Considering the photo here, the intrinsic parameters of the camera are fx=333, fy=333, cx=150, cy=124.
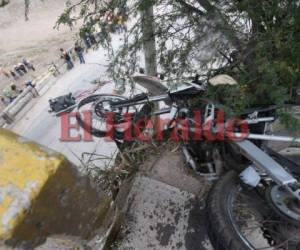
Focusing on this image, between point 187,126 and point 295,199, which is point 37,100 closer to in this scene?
point 187,126

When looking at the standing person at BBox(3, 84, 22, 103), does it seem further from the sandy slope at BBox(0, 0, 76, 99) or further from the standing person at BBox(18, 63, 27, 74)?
the standing person at BBox(18, 63, 27, 74)

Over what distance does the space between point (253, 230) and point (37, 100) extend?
14.9m

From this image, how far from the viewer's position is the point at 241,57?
3.55 m

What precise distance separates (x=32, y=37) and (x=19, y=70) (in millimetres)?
5068

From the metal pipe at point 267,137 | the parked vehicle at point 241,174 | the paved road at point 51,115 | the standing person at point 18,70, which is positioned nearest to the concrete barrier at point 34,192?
the parked vehicle at point 241,174

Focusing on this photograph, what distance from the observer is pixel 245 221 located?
10.1 ft

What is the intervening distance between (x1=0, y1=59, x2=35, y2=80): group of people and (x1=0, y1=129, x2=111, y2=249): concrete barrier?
18504 mm

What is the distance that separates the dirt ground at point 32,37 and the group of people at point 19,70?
0.24 metres

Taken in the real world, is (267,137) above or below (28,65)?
above

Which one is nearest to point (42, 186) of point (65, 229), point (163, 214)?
point (65, 229)

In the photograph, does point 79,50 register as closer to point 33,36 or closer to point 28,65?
point 28,65

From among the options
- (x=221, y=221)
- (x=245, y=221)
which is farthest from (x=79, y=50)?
(x=221, y=221)

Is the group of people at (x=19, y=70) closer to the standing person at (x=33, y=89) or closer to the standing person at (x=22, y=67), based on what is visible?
the standing person at (x=22, y=67)

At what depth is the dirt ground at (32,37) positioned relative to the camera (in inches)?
791
